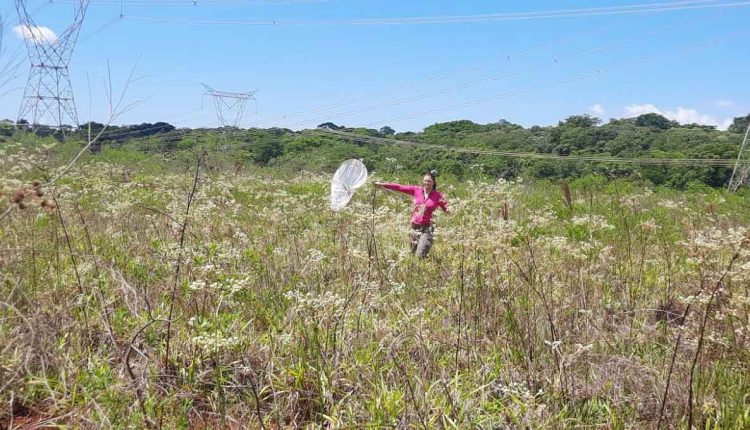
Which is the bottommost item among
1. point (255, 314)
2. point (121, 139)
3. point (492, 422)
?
point (492, 422)

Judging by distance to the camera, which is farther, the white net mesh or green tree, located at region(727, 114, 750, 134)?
green tree, located at region(727, 114, 750, 134)

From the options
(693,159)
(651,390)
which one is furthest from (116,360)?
(693,159)

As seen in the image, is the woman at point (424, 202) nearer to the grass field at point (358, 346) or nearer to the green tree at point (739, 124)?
the grass field at point (358, 346)

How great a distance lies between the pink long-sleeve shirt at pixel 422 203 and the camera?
7.85 metres

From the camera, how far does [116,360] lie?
352 centimetres

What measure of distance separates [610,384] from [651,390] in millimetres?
280

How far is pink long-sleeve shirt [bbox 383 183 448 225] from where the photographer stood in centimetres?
785

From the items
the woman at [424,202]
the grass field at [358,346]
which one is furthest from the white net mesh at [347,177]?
the grass field at [358,346]

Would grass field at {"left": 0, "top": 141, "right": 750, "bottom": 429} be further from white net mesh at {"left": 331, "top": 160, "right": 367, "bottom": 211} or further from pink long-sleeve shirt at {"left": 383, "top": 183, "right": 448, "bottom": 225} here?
white net mesh at {"left": 331, "top": 160, "right": 367, "bottom": 211}

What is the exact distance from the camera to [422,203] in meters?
8.19

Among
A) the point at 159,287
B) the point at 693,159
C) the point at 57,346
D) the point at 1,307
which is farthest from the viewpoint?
the point at 693,159

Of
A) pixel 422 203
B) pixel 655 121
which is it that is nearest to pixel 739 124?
pixel 655 121

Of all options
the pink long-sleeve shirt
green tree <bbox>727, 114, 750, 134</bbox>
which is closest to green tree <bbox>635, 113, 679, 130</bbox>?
green tree <bbox>727, 114, 750, 134</bbox>

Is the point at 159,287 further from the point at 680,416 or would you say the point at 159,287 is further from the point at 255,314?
the point at 680,416
